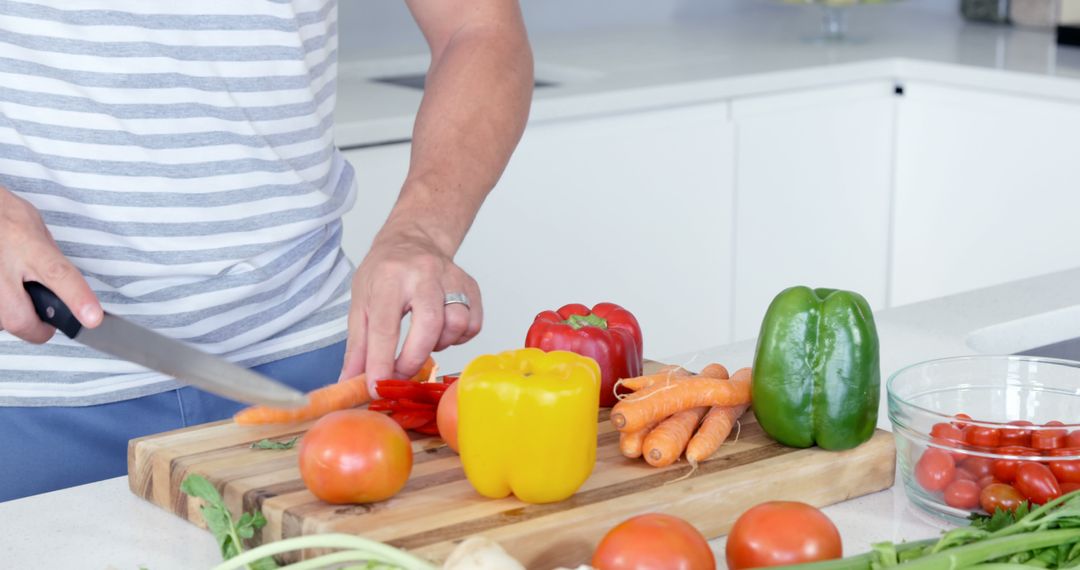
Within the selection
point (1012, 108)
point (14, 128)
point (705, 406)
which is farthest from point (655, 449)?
point (1012, 108)

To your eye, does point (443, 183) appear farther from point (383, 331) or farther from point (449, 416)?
point (449, 416)

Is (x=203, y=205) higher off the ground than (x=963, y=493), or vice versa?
(x=203, y=205)

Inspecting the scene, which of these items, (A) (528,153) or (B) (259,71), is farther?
(A) (528,153)

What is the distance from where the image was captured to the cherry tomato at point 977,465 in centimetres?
97

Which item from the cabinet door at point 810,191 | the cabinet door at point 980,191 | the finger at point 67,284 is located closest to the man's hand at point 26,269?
the finger at point 67,284

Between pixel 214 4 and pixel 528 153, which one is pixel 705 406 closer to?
pixel 214 4

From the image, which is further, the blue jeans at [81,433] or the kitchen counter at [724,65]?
the kitchen counter at [724,65]

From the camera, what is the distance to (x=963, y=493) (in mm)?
972

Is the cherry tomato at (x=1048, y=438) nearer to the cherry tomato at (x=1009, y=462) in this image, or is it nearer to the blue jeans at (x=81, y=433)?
the cherry tomato at (x=1009, y=462)

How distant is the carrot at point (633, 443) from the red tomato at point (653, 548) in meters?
0.22

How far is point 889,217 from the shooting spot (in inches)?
115

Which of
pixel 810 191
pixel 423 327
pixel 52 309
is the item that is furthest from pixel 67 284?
pixel 810 191

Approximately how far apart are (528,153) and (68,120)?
1202 mm

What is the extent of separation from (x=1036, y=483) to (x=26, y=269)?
2.38 feet
